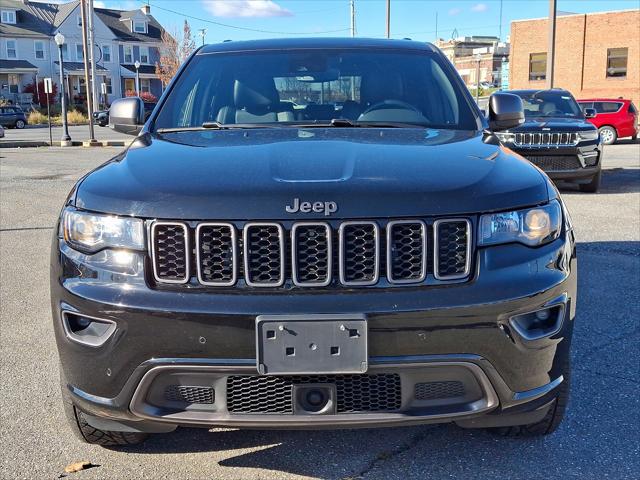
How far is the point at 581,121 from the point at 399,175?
10.1 m

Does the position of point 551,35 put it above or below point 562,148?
above

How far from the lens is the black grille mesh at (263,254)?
91.7 inches

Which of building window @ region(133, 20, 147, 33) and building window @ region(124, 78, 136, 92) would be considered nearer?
building window @ region(124, 78, 136, 92)

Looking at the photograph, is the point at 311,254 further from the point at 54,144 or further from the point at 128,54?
the point at 128,54

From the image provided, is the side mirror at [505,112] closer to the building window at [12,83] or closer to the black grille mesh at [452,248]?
the black grille mesh at [452,248]

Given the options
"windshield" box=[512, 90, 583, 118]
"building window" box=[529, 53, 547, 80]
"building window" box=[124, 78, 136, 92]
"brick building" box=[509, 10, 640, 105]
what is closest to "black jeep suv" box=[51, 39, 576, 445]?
"windshield" box=[512, 90, 583, 118]

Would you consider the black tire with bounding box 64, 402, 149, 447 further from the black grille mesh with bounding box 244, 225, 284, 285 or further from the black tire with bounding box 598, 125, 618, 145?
the black tire with bounding box 598, 125, 618, 145

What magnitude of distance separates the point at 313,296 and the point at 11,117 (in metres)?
44.9

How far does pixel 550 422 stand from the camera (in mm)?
2883

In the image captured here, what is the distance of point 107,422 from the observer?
257cm

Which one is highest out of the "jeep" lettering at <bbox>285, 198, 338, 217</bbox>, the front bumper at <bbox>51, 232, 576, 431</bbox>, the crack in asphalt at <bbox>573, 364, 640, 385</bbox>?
the "jeep" lettering at <bbox>285, 198, 338, 217</bbox>

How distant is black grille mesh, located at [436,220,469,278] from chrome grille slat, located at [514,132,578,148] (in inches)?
357

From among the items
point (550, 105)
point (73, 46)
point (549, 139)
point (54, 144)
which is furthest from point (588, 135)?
point (73, 46)

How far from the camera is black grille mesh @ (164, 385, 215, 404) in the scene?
239cm
